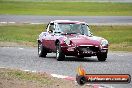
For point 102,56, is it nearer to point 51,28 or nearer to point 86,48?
point 86,48

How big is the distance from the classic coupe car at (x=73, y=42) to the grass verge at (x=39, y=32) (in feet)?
20.8

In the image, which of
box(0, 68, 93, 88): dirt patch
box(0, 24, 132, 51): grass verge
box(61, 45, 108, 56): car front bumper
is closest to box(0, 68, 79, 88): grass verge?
box(0, 68, 93, 88): dirt patch

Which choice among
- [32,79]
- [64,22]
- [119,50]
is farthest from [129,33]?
[32,79]

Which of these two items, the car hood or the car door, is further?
the car door

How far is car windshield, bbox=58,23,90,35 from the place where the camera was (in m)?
21.7

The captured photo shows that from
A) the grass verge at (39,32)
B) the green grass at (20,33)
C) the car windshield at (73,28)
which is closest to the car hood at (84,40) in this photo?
the car windshield at (73,28)

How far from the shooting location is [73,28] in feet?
71.5

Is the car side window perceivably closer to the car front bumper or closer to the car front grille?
the car front bumper

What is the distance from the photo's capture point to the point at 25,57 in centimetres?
2208

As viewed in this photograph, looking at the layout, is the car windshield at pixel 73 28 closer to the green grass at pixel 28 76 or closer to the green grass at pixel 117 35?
the green grass at pixel 117 35

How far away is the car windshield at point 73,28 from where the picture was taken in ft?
71.1

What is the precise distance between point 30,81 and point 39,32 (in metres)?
25.4

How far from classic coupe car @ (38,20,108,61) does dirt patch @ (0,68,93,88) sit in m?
5.77

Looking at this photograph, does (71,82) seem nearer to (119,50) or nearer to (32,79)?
(32,79)
